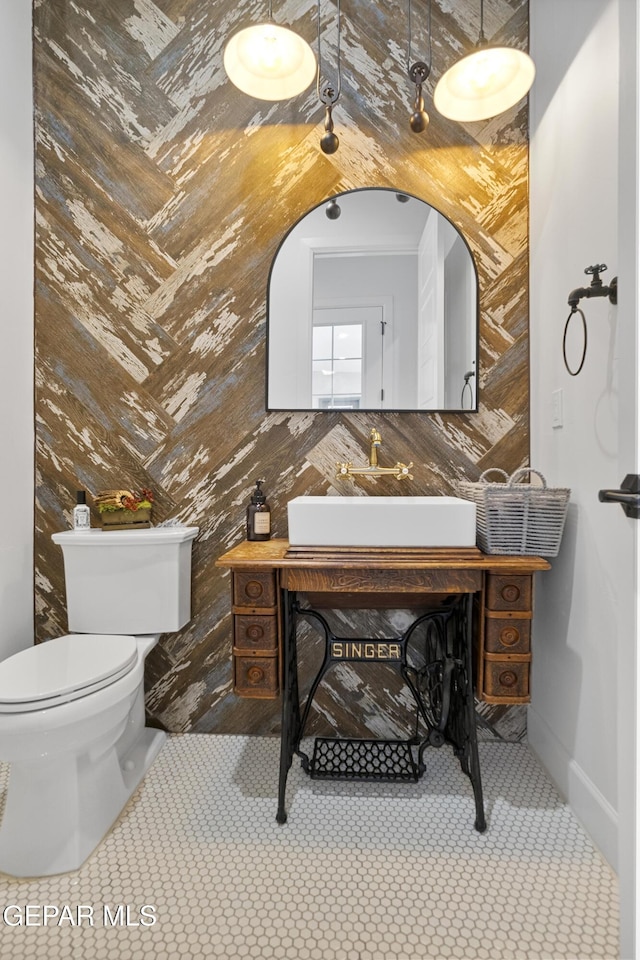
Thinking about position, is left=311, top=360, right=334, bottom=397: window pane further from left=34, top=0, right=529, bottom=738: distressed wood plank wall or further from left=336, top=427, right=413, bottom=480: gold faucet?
left=336, top=427, right=413, bottom=480: gold faucet

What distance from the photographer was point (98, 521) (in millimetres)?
1916

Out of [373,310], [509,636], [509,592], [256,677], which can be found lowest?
[256,677]

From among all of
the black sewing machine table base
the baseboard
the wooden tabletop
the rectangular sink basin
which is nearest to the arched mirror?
the rectangular sink basin

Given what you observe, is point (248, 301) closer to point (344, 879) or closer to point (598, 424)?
point (598, 424)

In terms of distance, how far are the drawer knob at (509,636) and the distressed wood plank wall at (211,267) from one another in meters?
0.52

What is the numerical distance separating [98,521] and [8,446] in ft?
1.38

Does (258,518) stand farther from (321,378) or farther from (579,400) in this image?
(579,400)

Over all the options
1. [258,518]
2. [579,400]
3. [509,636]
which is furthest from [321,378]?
[509,636]

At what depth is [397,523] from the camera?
1482 mm

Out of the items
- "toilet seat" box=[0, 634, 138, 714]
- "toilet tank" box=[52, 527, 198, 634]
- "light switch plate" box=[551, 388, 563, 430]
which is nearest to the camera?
"toilet seat" box=[0, 634, 138, 714]

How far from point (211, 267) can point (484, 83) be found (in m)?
1.09

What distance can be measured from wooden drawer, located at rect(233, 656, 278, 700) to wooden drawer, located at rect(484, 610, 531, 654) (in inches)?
25.4

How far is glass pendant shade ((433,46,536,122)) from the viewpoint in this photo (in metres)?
1.47

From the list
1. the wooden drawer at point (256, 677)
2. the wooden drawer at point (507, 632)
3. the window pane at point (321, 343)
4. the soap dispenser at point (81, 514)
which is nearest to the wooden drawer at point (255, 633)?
the wooden drawer at point (256, 677)
